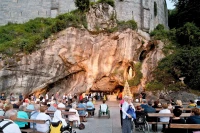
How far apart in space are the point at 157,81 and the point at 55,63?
449 inches

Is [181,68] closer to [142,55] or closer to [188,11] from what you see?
[142,55]

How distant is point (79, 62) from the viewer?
25359 mm

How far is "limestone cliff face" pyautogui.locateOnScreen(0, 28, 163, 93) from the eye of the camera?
2297cm

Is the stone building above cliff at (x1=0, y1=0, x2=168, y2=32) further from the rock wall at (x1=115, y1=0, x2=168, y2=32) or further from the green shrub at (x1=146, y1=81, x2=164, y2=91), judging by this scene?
the green shrub at (x1=146, y1=81, x2=164, y2=91)

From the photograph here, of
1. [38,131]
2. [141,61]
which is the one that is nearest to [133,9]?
[141,61]

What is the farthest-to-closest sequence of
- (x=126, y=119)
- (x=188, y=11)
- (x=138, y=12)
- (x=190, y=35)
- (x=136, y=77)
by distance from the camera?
(x=188, y=11) < (x=138, y=12) < (x=190, y=35) < (x=136, y=77) < (x=126, y=119)

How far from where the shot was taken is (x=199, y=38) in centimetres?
2747

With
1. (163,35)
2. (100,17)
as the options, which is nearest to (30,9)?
(100,17)

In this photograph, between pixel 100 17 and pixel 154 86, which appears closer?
pixel 154 86

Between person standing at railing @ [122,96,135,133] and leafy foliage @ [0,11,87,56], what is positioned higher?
leafy foliage @ [0,11,87,56]

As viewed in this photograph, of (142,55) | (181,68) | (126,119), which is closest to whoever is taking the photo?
(126,119)

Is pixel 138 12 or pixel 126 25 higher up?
pixel 138 12

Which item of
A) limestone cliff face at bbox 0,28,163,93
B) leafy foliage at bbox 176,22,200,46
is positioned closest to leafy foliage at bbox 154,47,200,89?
limestone cliff face at bbox 0,28,163,93

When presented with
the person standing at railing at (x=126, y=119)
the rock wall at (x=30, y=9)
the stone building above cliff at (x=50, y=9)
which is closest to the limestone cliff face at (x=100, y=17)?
the stone building above cliff at (x=50, y=9)
